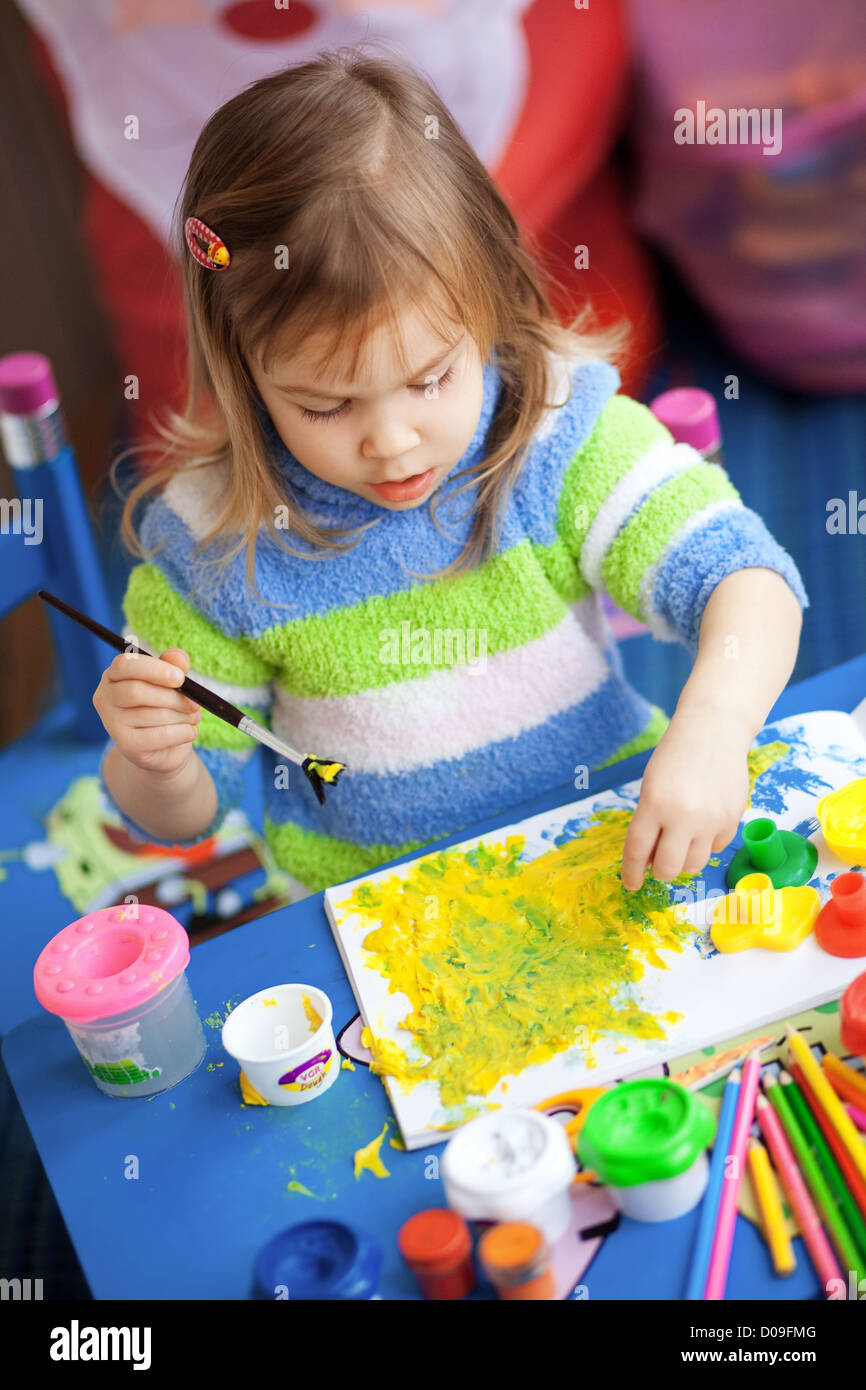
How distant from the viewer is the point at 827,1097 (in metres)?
0.58

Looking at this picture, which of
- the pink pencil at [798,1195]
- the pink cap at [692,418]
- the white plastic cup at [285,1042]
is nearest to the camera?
the pink pencil at [798,1195]

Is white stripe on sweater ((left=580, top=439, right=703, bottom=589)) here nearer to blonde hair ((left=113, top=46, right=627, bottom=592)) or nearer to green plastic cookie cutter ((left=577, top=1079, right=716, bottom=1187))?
blonde hair ((left=113, top=46, right=627, bottom=592))

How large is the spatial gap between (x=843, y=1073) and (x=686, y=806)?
16 centimetres

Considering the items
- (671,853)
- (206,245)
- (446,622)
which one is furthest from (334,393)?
(671,853)

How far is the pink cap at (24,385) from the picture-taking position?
46.9 inches

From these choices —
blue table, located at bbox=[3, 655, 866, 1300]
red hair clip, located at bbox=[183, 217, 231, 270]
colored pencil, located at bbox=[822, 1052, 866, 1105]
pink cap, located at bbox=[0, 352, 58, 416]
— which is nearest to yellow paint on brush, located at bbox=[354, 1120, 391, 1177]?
blue table, located at bbox=[3, 655, 866, 1300]

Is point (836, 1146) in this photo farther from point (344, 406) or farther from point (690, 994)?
point (344, 406)

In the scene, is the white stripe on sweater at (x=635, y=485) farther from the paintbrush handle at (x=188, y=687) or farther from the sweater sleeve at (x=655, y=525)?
the paintbrush handle at (x=188, y=687)

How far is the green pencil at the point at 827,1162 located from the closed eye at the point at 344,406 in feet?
1.39

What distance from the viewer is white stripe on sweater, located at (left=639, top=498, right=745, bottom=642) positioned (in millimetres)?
830

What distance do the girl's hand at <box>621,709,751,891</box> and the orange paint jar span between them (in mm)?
215

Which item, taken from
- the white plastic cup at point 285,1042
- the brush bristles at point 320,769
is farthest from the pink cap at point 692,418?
the white plastic cup at point 285,1042

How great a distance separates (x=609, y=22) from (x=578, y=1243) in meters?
1.75
